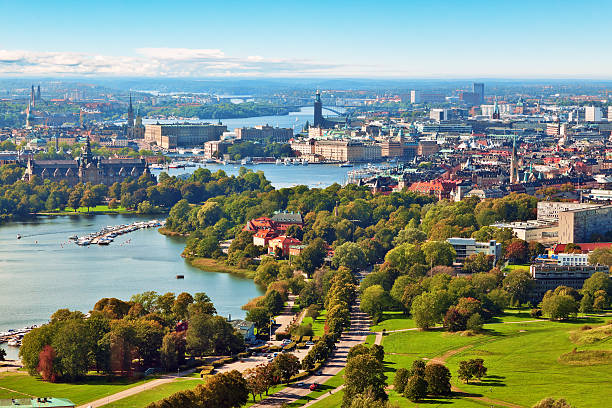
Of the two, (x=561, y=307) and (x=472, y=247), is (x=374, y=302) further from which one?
(x=472, y=247)

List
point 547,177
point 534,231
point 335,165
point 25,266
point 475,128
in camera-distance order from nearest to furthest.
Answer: point 25,266
point 534,231
point 547,177
point 335,165
point 475,128

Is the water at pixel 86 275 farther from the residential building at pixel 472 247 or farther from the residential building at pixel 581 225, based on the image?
the residential building at pixel 581 225

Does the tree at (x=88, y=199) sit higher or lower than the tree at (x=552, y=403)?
lower

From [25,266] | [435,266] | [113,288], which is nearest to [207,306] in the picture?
[113,288]

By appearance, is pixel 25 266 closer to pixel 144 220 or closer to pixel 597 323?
pixel 144 220

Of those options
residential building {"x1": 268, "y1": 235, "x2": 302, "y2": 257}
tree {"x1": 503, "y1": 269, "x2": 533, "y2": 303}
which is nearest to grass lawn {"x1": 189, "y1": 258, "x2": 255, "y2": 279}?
residential building {"x1": 268, "y1": 235, "x2": 302, "y2": 257}

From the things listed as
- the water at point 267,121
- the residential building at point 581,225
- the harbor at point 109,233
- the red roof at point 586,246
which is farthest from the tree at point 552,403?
the water at point 267,121

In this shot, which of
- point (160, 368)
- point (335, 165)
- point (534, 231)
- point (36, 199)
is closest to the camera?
point (160, 368)
